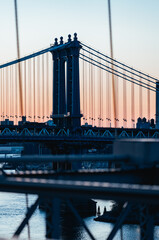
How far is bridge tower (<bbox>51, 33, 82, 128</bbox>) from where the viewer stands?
202ft

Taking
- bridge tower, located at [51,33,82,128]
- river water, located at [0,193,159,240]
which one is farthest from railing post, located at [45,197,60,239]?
bridge tower, located at [51,33,82,128]

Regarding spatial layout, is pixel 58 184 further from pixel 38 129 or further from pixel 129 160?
pixel 38 129

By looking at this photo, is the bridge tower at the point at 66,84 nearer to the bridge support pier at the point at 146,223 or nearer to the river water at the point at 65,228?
the river water at the point at 65,228

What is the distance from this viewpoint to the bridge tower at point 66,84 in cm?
6152

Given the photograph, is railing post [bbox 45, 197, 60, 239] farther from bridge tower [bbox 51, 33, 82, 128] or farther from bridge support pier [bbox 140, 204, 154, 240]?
bridge tower [bbox 51, 33, 82, 128]

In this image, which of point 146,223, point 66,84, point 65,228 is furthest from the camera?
point 66,84

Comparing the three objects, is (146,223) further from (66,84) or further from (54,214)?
(66,84)

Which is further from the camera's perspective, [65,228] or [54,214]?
[65,228]

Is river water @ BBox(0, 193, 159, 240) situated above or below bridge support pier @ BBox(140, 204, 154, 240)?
below

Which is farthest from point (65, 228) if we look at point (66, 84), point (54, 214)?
point (54, 214)

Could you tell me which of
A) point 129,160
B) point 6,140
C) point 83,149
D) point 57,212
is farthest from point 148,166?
point 83,149

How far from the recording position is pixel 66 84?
64.7 metres

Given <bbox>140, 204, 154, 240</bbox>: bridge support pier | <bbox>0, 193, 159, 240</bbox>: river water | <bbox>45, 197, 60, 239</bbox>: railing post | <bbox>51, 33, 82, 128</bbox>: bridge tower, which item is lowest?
<bbox>0, 193, 159, 240</bbox>: river water

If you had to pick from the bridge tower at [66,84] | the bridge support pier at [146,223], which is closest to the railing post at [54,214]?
the bridge support pier at [146,223]
